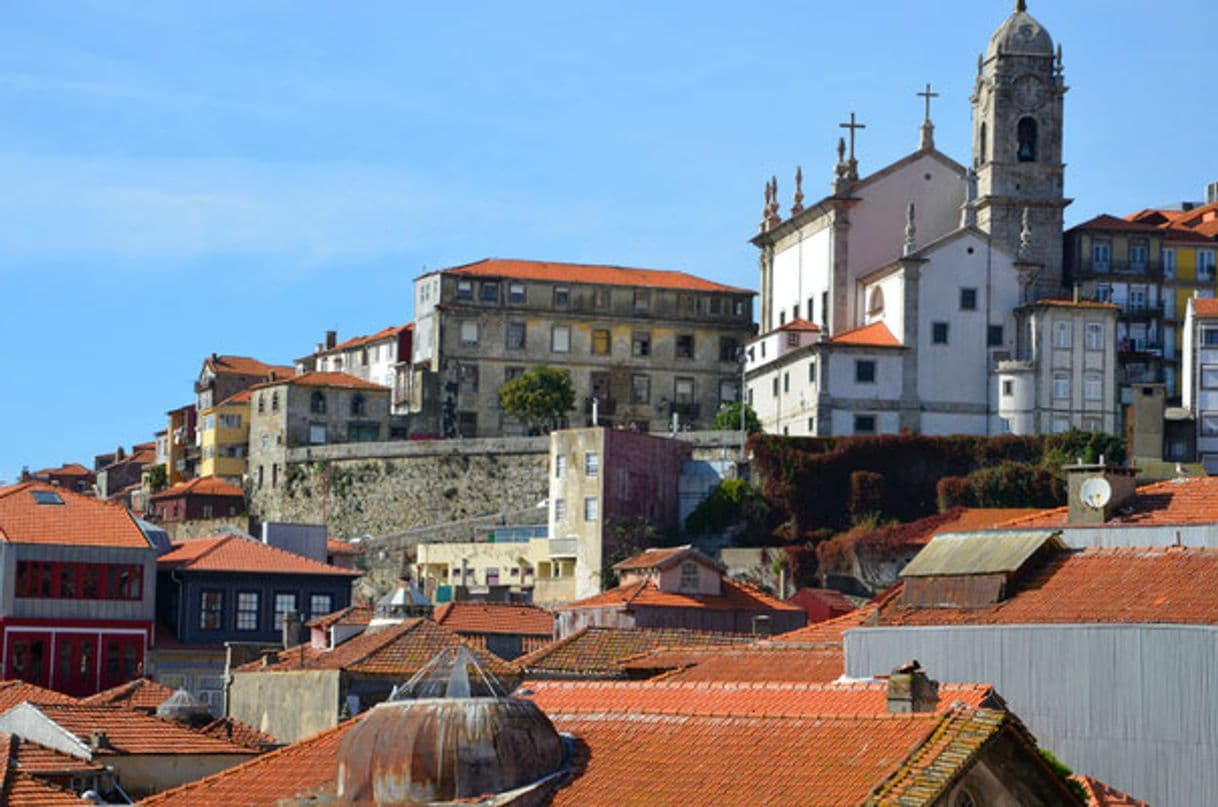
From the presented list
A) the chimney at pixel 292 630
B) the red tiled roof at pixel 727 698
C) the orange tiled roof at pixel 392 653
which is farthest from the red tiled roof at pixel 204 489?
the red tiled roof at pixel 727 698

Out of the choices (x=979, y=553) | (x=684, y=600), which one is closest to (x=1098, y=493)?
(x=979, y=553)

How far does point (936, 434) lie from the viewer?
101812mm

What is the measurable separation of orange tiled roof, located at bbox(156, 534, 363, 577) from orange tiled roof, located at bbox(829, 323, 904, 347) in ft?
92.7

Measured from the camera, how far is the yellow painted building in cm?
13000

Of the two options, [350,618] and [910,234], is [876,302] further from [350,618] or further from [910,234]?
[350,618]

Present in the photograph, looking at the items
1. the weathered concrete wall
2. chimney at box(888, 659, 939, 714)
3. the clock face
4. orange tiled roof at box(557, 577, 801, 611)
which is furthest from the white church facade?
chimney at box(888, 659, 939, 714)

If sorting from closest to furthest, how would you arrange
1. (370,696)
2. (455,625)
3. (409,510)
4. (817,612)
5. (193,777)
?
(193,777) < (370,696) < (455,625) < (817,612) < (409,510)

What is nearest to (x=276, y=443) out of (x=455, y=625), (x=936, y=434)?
(x=936, y=434)

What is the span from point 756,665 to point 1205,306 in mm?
68147

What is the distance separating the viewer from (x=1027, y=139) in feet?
364

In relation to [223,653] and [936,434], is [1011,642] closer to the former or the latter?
[223,653]

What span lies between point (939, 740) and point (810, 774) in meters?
1.38

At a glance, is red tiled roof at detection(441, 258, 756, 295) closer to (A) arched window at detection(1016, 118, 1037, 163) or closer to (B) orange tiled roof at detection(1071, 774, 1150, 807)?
(A) arched window at detection(1016, 118, 1037, 163)

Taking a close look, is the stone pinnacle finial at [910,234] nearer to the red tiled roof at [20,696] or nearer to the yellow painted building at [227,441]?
the yellow painted building at [227,441]
